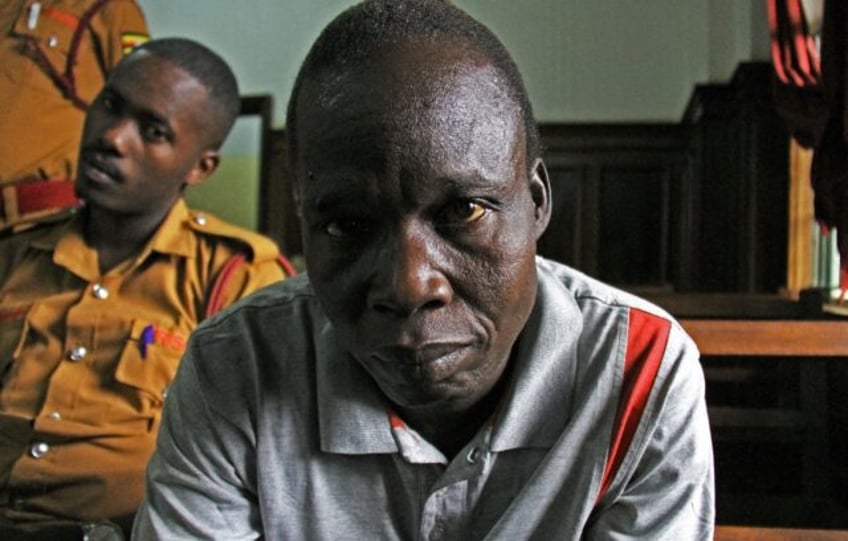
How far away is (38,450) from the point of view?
4.71ft

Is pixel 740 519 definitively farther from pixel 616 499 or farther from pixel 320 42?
pixel 320 42

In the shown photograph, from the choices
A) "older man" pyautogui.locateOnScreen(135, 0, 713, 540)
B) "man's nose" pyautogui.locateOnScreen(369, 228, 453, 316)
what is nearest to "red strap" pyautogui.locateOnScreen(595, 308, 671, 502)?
"older man" pyautogui.locateOnScreen(135, 0, 713, 540)

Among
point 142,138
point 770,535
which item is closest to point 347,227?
point 770,535

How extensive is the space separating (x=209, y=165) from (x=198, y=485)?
1114 mm

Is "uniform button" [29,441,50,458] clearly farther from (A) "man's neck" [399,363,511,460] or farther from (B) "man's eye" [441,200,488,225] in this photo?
(B) "man's eye" [441,200,488,225]

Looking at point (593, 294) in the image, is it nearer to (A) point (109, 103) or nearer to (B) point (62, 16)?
(A) point (109, 103)

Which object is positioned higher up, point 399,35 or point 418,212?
point 399,35

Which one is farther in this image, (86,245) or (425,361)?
(86,245)

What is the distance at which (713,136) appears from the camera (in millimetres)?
3984

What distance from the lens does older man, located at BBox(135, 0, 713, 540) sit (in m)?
0.71

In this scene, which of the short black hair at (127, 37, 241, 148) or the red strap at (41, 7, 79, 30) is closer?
the short black hair at (127, 37, 241, 148)

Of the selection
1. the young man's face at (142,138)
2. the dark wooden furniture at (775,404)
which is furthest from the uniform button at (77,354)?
the dark wooden furniture at (775,404)

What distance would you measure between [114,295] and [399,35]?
1.04 meters

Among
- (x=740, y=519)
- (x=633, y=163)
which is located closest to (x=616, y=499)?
(x=740, y=519)
